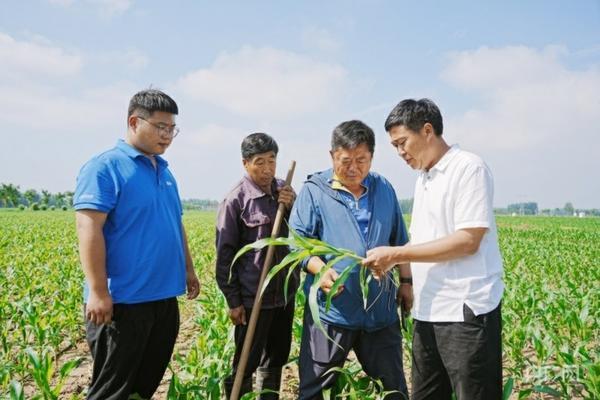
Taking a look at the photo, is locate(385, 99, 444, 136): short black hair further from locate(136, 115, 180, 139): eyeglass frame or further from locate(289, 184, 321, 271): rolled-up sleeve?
locate(136, 115, 180, 139): eyeglass frame

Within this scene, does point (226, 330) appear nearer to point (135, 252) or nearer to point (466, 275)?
point (135, 252)

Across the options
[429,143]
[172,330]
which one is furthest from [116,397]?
[429,143]

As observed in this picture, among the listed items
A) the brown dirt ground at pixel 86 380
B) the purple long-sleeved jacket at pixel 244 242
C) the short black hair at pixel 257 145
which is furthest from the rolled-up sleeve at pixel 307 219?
the brown dirt ground at pixel 86 380

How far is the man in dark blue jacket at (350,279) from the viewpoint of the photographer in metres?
2.28

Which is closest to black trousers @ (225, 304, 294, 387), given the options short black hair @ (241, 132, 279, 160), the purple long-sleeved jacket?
the purple long-sleeved jacket

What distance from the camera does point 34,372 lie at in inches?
108

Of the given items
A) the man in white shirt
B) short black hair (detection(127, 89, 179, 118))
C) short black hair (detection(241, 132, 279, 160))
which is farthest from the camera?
short black hair (detection(241, 132, 279, 160))

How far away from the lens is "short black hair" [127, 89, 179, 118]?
7.79 ft

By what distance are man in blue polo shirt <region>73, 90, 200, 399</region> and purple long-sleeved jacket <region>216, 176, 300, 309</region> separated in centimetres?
37

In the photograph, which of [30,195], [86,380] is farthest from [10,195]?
[86,380]

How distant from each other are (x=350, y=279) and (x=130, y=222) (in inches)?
45.6

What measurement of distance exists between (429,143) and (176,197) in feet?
4.97

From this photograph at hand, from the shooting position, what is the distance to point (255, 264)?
2.80m

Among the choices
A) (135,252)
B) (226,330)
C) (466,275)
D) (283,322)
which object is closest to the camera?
(466,275)
